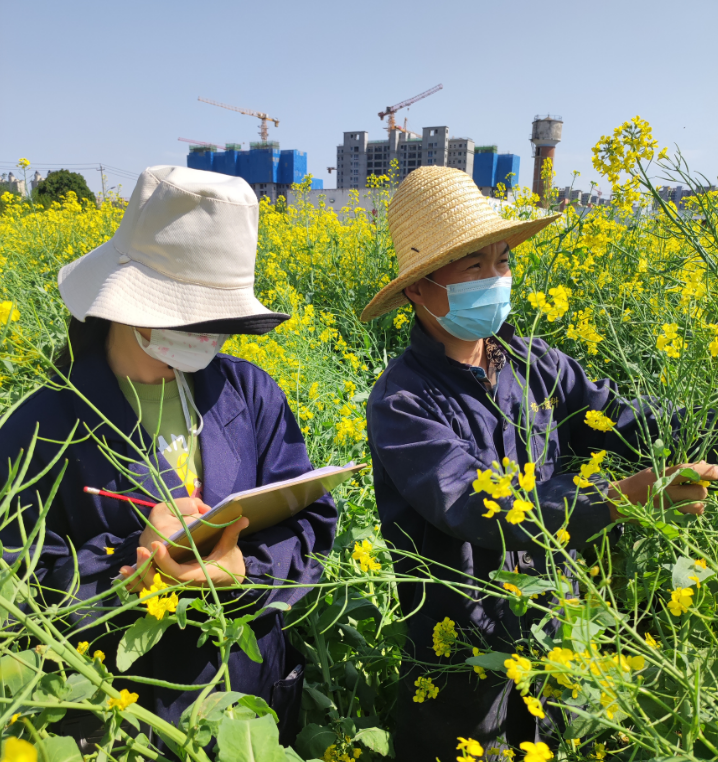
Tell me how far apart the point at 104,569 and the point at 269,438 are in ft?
1.59

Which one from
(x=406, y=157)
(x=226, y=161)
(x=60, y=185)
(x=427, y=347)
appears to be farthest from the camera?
(x=226, y=161)

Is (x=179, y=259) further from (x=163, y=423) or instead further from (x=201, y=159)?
(x=201, y=159)

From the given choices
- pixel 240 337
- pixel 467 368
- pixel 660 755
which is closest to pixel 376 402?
pixel 467 368

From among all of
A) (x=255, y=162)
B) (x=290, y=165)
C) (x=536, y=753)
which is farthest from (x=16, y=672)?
(x=255, y=162)

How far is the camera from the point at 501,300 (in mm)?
1497

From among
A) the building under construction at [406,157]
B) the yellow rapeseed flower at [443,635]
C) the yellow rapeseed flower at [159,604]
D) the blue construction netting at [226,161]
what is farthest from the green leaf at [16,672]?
the blue construction netting at [226,161]

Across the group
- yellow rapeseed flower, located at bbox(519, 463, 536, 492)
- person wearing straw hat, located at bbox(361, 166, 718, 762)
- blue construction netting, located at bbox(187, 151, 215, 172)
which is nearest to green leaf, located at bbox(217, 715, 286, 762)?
yellow rapeseed flower, located at bbox(519, 463, 536, 492)

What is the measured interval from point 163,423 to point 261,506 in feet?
1.32

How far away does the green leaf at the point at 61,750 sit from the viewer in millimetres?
563

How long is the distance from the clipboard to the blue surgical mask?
514mm

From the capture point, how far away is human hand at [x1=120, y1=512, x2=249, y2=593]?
1.00m

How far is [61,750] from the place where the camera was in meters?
0.57

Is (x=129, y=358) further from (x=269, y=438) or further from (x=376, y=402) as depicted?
(x=376, y=402)

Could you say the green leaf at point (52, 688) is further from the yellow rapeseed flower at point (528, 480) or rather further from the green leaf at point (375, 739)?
the green leaf at point (375, 739)
